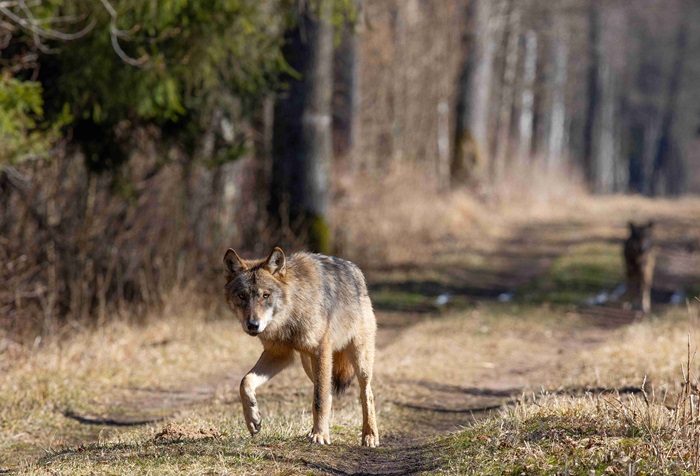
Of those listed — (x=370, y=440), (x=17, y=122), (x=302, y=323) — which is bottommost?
(x=370, y=440)

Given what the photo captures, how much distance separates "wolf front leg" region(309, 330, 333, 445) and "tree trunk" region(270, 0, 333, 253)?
28.8 ft

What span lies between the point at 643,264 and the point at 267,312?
33.5 feet

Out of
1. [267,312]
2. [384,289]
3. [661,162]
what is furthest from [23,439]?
[661,162]

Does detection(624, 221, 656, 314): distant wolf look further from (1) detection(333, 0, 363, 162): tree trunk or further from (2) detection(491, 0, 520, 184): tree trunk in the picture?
(2) detection(491, 0, 520, 184): tree trunk

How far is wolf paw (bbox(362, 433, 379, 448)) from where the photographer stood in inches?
272

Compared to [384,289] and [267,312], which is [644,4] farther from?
[267,312]

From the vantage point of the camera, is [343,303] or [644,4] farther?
[644,4]

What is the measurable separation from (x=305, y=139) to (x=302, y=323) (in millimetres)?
9268

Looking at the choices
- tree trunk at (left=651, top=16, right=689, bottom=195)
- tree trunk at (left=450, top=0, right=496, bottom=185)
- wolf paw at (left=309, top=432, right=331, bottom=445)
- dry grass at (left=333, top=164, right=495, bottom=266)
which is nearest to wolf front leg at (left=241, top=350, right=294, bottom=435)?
wolf paw at (left=309, top=432, right=331, bottom=445)

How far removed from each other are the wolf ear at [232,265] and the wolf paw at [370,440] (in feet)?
5.22

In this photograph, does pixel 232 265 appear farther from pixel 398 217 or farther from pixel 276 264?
pixel 398 217

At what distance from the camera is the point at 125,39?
11.7m

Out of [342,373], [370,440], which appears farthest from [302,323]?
[370,440]

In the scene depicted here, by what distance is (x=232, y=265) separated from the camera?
21.8ft
